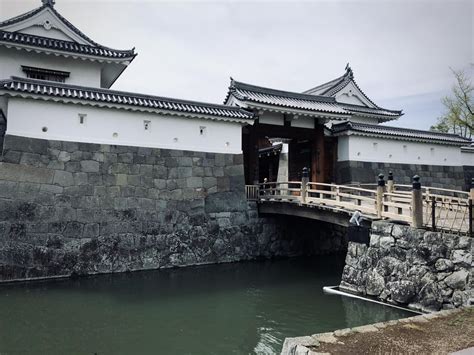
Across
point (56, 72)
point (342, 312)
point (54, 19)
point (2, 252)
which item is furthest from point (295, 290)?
point (54, 19)

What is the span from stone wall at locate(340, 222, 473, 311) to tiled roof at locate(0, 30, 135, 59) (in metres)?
10.7

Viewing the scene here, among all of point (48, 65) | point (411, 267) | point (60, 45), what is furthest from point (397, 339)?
point (48, 65)

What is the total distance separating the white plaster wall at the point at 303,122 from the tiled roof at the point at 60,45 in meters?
6.82

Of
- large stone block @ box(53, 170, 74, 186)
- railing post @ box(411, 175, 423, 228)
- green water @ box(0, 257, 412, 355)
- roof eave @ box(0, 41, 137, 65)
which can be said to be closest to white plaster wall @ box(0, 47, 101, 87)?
roof eave @ box(0, 41, 137, 65)

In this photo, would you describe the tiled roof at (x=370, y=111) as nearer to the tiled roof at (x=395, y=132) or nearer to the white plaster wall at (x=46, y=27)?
the tiled roof at (x=395, y=132)

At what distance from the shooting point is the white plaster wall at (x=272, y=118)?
13.6m

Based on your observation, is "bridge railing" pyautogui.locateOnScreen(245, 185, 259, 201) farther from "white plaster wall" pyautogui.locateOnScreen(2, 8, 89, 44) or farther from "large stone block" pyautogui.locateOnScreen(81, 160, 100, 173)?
"white plaster wall" pyautogui.locateOnScreen(2, 8, 89, 44)

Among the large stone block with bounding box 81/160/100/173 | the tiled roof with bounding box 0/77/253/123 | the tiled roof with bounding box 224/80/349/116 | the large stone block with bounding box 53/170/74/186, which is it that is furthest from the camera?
the tiled roof with bounding box 224/80/349/116

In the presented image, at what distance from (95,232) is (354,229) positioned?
6868mm

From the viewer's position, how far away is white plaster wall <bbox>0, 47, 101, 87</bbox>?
1177 cm

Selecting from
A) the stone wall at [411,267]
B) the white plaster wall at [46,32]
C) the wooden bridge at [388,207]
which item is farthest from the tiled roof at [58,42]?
the stone wall at [411,267]

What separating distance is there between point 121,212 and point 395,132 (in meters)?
12.5

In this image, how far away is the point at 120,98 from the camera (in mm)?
10477

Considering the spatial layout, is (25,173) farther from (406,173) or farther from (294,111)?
(406,173)
